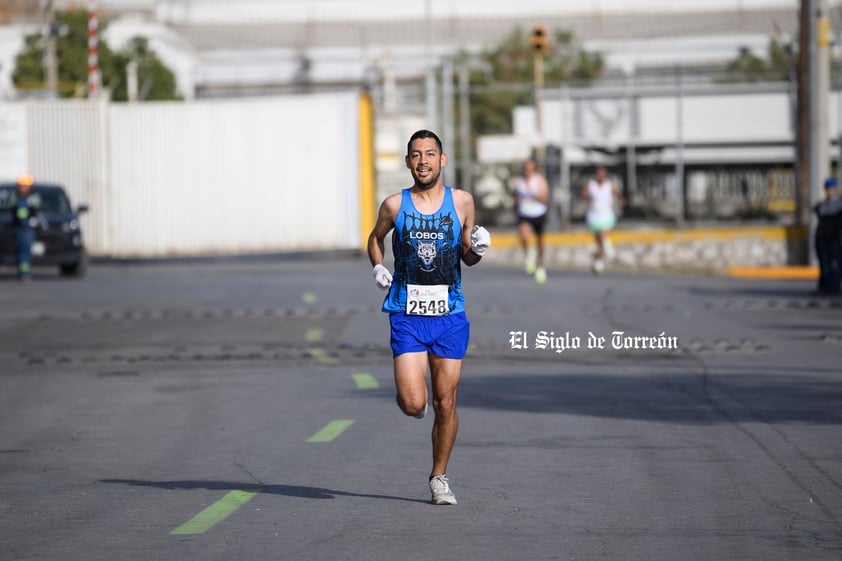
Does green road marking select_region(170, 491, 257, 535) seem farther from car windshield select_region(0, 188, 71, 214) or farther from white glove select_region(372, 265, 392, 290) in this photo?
car windshield select_region(0, 188, 71, 214)

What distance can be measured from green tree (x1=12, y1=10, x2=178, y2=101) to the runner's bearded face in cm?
6421

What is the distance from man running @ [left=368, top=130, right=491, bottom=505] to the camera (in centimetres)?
775

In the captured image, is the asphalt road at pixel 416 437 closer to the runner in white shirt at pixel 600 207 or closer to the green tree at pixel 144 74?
the runner in white shirt at pixel 600 207

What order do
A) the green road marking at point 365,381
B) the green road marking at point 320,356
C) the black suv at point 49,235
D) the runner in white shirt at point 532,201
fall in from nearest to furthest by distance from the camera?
1. the green road marking at point 365,381
2. the green road marking at point 320,356
3. the runner in white shirt at point 532,201
4. the black suv at point 49,235

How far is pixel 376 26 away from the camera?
89.3m

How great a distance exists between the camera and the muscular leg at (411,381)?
7.77 meters

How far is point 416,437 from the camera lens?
33.5ft

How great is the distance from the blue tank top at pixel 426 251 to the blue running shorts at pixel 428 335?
5 cm

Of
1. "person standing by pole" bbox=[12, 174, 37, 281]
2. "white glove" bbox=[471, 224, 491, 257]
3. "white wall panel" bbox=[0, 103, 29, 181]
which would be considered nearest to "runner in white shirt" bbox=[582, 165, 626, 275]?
"person standing by pole" bbox=[12, 174, 37, 281]

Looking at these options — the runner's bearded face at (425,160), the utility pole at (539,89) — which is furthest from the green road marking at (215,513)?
the utility pole at (539,89)

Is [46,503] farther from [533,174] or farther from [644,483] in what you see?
[533,174]

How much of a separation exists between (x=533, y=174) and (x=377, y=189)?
10332 mm

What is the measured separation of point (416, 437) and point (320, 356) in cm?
560

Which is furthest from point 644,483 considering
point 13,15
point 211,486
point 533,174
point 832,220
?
point 13,15
